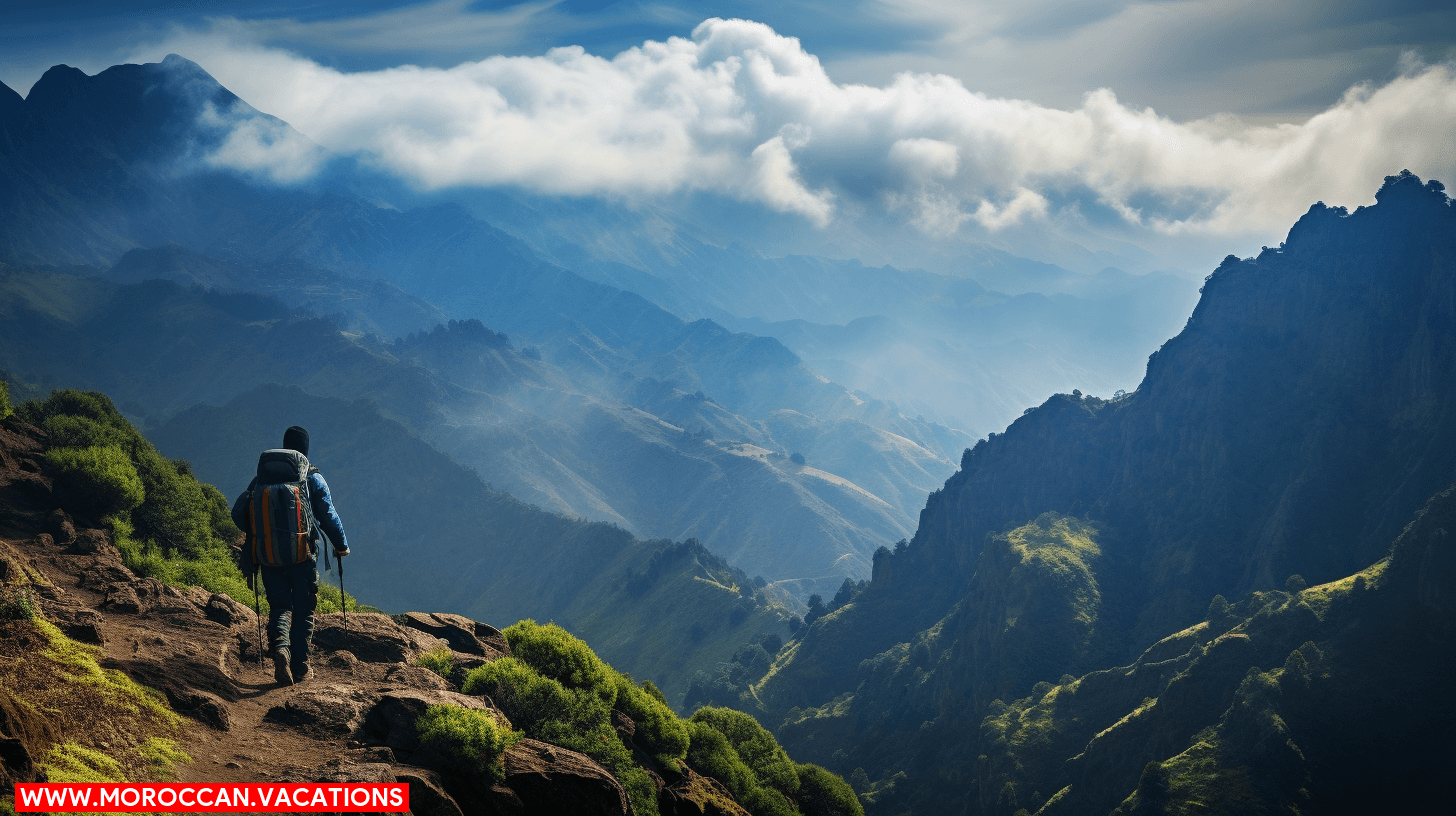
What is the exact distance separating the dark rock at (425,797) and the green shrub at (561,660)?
6.35 metres

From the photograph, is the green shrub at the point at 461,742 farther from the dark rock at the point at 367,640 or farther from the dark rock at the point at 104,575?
the dark rock at the point at 104,575

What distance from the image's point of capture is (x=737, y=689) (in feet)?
548

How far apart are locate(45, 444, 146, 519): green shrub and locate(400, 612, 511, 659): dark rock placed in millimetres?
13931

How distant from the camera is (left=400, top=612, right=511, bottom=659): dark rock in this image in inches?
874

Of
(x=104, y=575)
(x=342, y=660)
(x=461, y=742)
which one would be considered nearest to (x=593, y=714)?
(x=461, y=742)

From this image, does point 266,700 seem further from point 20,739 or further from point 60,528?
point 60,528

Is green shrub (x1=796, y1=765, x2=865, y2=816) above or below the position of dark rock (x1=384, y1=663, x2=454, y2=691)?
below

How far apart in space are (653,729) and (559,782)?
7.51 m

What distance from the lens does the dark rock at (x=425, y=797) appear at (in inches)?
510

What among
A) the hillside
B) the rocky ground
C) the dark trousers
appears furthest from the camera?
the dark trousers

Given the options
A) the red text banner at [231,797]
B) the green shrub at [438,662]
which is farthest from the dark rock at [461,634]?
the red text banner at [231,797]

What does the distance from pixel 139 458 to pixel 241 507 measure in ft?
98.1

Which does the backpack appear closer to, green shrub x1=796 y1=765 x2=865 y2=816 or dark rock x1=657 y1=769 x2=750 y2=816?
dark rock x1=657 y1=769 x2=750 y2=816

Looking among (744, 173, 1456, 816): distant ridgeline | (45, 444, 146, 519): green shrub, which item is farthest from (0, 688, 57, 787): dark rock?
(744, 173, 1456, 816): distant ridgeline
